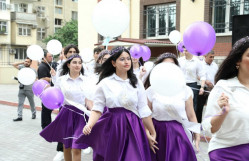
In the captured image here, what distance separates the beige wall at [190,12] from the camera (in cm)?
1315

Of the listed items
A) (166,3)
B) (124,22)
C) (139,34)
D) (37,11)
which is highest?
(37,11)

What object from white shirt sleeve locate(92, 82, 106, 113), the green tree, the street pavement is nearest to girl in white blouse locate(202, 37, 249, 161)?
white shirt sleeve locate(92, 82, 106, 113)

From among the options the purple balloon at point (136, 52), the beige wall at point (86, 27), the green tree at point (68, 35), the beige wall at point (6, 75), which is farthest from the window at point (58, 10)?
the purple balloon at point (136, 52)

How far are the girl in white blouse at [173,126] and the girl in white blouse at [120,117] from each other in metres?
0.16

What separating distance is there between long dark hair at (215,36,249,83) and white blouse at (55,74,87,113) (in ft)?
7.59

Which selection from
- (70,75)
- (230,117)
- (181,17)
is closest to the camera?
(230,117)

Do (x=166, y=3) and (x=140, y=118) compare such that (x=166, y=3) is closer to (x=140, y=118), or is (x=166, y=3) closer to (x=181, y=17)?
(x=181, y=17)

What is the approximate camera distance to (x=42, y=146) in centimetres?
623

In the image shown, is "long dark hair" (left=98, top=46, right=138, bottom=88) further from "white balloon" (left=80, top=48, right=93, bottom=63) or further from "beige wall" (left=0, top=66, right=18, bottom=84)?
"beige wall" (left=0, top=66, right=18, bottom=84)

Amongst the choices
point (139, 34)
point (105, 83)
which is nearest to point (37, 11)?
point (139, 34)

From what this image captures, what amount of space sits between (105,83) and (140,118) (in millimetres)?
526

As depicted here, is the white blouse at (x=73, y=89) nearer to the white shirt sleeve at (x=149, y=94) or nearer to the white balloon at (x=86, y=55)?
the white shirt sleeve at (x=149, y=94)

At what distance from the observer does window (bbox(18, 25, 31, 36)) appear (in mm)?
36062

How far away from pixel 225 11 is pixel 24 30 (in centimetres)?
2895
